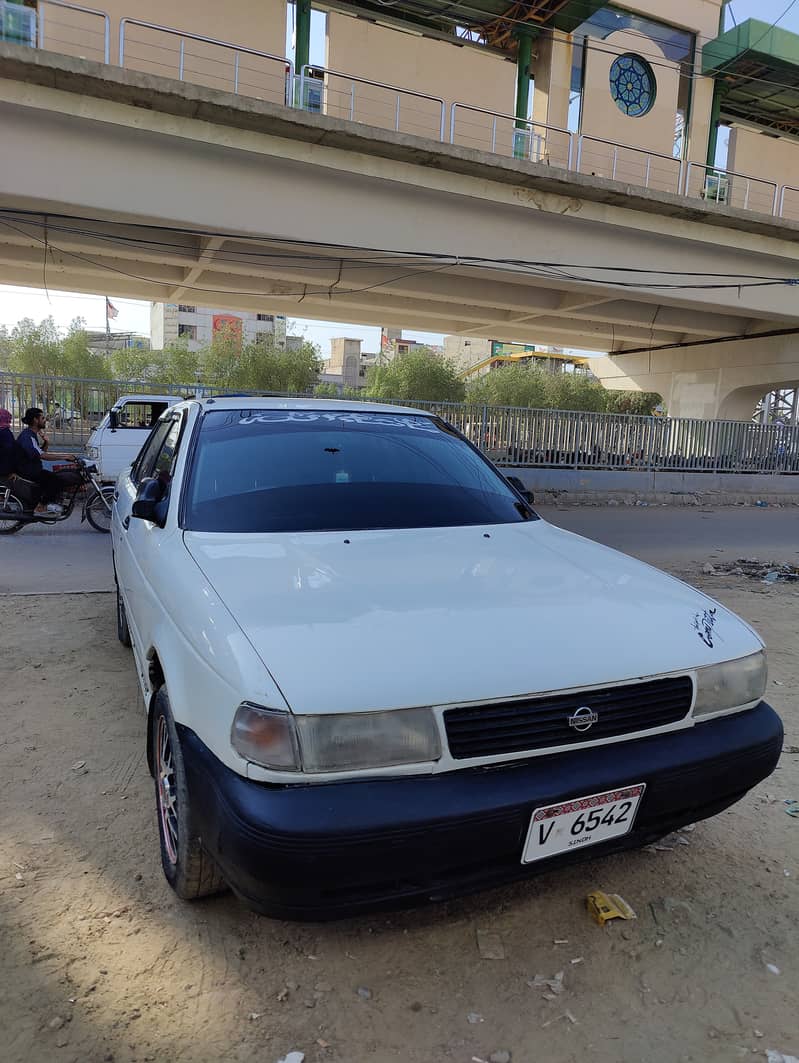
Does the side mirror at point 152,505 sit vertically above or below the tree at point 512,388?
below

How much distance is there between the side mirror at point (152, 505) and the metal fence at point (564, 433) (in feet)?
38.7

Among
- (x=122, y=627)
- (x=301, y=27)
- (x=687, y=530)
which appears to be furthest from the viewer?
(x=301, y=27)

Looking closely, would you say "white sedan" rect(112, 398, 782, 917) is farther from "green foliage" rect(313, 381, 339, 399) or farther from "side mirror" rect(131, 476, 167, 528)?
"green foliage" rect(313, 381, 339, 399)

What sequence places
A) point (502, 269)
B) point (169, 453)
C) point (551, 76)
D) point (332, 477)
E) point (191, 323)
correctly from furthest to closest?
point (191, 323)
point (551, 76)
point (502, 269)
point (169, 453)
point (332, 477)

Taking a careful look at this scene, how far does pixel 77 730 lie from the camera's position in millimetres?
3607

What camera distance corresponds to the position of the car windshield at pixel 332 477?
304 cm

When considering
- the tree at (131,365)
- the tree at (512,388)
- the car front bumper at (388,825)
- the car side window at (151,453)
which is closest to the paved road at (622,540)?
the car side window at (151,453)

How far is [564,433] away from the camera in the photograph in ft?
57.2

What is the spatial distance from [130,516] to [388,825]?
241cm

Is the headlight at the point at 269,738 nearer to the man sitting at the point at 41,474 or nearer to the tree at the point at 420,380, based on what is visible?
the man sitting at the point at 41,474

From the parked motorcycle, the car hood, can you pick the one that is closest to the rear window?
the parked motorcycle

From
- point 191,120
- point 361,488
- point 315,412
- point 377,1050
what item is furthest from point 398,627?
point 191,120

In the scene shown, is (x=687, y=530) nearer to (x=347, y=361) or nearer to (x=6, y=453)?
(x=6, y=453)

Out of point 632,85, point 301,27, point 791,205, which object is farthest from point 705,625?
point 791,205
